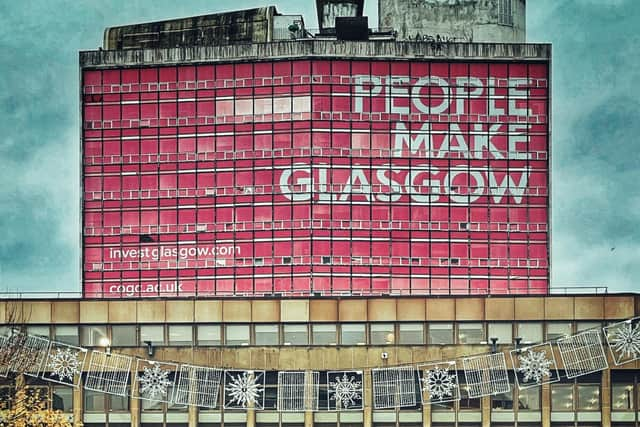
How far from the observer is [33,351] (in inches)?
3735

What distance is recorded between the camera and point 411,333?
9806 cm

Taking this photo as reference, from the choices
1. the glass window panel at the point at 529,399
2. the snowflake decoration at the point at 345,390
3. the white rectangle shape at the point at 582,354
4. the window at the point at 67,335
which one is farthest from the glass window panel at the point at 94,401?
the white rectangle shape at the point at 582,354

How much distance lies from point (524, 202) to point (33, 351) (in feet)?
210

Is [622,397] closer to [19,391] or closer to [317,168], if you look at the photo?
[19,391]

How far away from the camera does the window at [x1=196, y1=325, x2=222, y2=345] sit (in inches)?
3880

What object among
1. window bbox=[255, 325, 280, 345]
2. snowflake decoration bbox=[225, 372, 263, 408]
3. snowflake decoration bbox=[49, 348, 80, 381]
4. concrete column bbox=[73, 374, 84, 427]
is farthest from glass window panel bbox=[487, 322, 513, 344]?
concrete column bbox=[73, 374, 84, 427]

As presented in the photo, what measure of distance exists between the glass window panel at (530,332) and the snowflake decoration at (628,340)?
4390 millimetres

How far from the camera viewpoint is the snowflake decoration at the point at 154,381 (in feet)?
311

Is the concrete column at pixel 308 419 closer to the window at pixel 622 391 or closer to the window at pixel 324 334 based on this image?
the window at pixel 324 334

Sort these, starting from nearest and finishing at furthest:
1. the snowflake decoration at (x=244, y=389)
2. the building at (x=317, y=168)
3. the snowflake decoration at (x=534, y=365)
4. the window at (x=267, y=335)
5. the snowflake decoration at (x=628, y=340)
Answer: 1. the snowflake decoration at (x=628, y=340)
2. the snowflake decoration at (x=534, y=365)
3. the snowflake decoration at (x=244, y=389)
4. the window at (x=267, y=335)
5. the building at (x=317, y=168)

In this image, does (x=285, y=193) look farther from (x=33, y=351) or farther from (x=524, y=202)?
(x=33, y=351)

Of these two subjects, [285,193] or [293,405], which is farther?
[285,193]

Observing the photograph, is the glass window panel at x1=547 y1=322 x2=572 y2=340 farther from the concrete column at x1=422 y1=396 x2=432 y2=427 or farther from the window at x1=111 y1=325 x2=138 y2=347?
the window at x1=111 y1=325 x2=138 y2=347

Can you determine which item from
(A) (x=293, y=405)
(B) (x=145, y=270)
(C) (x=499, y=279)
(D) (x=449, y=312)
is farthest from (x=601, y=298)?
(B) (x=145, y=270)
